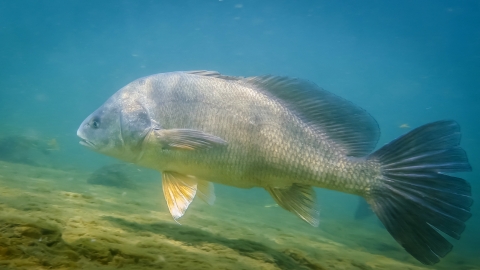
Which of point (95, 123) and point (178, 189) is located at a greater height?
point (95, 123)

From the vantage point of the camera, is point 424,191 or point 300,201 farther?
point 300,201

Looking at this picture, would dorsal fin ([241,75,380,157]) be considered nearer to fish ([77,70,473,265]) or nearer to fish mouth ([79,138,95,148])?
fish ([77,70,473,265])

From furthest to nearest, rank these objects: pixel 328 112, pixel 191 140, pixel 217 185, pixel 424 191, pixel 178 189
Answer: pixel 217 185 → pixel 178 189 → pixel 328 112 → pixel 191 140 → pixel 424 191

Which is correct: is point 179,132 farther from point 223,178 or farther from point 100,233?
point 100,233

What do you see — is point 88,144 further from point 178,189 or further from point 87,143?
point 178,189

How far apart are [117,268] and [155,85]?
2081 millimetres

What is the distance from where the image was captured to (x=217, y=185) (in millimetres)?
24344

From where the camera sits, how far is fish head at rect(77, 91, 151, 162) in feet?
11.2

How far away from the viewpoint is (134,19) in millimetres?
44625

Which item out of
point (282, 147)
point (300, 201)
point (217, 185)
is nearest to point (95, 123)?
point (282, 147)

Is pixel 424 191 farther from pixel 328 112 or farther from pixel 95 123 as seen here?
pixel 95 123

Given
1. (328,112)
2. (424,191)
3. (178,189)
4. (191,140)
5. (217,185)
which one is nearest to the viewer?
(424,191)

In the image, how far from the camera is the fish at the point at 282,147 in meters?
2.70

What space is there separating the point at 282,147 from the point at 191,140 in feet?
2.94
